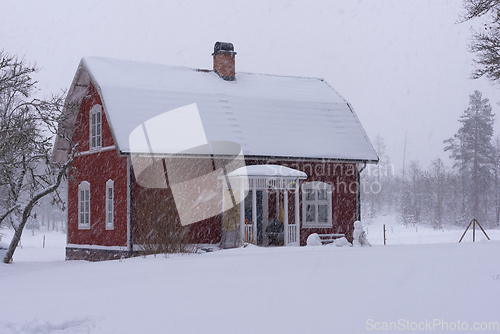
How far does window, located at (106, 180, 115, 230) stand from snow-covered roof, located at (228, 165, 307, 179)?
380cm

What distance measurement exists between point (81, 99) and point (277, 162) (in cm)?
714

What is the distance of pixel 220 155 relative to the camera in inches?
650

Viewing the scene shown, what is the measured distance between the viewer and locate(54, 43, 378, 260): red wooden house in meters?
16.0

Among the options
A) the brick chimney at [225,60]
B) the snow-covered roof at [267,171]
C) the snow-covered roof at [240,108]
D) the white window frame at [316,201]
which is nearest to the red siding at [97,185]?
the snow-covered roof at [240,108]

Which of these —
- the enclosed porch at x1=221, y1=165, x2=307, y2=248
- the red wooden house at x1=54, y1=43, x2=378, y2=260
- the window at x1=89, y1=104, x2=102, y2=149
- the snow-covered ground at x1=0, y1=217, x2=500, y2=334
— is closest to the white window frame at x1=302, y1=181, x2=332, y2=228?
→ the red wooden house at x1=54, y1=43, x2=378, y2=260

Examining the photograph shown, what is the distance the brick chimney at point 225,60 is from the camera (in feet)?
66.0

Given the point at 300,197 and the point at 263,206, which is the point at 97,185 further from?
the point at 300,197

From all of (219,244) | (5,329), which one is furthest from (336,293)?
(219,244)

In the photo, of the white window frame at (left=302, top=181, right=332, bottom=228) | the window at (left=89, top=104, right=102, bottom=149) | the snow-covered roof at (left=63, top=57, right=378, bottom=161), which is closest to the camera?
the snow-covered roof at (left=63, top=57, right=378, bottom=161)

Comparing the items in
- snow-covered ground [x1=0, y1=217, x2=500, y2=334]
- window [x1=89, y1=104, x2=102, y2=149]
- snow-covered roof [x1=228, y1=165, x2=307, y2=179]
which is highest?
window [x1=89, y1=104, x2=102, y2=149]

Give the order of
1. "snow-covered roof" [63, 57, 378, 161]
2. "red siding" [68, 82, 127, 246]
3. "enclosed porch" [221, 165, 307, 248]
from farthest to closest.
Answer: "snow-covered roof" [63, 57, 378, 161]
"red siding" [68, 82, 127, 246]
"enclosed porch" [221, 165, 307, 248]

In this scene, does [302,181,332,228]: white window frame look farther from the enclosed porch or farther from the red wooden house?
the enclosed porch

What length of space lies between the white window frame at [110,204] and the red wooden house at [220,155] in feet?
0.10

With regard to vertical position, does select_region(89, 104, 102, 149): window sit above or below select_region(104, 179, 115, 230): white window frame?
above
